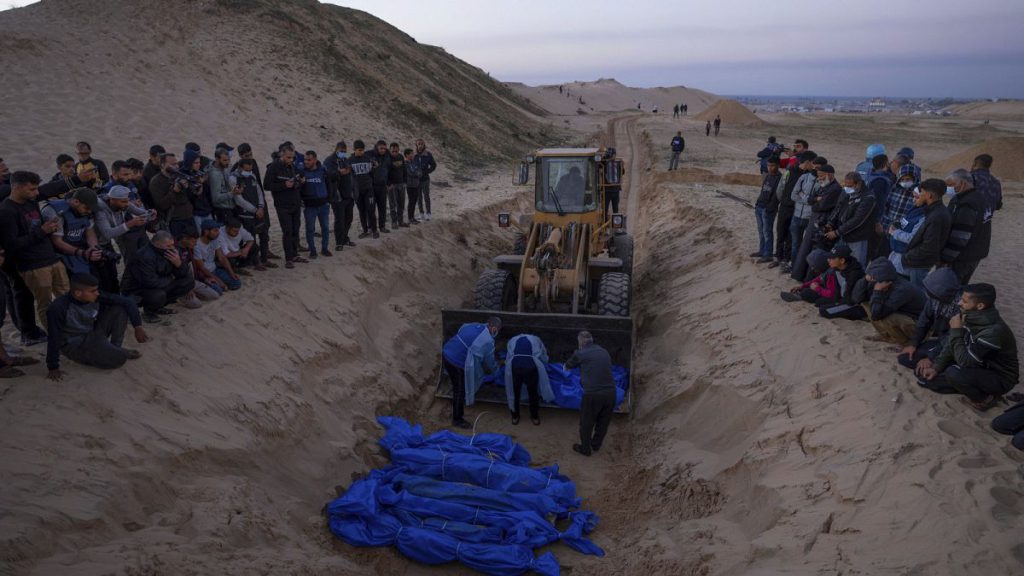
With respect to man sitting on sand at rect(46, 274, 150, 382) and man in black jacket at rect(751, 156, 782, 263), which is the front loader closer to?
man in black jacket at rect(751, 156, 782, 263)

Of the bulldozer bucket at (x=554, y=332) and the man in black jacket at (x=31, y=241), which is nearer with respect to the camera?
the man in black jacket at (x=31, y=241)

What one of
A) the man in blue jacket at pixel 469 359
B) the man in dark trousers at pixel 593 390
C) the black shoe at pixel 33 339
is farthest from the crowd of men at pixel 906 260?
the black shoe at pixel 33 339

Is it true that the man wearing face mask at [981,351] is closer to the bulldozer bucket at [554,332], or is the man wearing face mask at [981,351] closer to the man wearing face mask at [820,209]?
the man wearing face mask at [820,209]

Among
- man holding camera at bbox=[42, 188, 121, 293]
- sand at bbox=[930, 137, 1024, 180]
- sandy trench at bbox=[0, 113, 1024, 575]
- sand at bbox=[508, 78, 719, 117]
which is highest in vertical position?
sand at bbox=[508, 78, 719, 117]

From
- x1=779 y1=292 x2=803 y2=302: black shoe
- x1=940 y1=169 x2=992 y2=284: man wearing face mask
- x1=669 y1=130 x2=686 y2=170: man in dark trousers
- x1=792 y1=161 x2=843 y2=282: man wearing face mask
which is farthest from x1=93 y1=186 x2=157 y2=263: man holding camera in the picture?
x1=669 y1=130 x2=686 y2=170: man in dark trousers

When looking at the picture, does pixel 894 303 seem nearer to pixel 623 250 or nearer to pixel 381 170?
pixel 623 250

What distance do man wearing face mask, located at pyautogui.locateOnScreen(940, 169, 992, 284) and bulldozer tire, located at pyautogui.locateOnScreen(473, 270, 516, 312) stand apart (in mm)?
5044

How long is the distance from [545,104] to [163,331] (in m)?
61.3

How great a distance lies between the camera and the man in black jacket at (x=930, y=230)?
6000mm

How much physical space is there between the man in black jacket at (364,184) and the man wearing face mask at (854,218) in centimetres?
690

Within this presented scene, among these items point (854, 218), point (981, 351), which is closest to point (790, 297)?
point (854, 218)

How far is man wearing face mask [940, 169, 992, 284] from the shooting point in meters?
6.01

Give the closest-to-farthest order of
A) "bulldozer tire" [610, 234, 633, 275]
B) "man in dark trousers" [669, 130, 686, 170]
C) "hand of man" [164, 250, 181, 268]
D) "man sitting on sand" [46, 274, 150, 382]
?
"man sitting on sand" [46, 274, 150, 382]
"hand of man" [164, 250, 181, 268]
"bulldozer tire" [610, 234, 633, 275]
"man in dark trousers" [669, 130, 686, 170]

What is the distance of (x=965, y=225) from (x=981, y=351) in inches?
74.4
